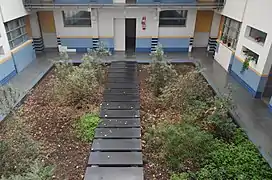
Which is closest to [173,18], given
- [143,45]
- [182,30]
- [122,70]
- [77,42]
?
[182,30]

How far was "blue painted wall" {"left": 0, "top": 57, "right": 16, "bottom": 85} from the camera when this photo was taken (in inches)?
316

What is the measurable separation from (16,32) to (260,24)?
952 centimetres

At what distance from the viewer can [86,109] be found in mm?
6758

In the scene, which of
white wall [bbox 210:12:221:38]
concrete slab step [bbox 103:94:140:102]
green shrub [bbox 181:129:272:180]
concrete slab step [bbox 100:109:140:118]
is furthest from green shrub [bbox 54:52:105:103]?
white wall [bbox 210:12:221:38]

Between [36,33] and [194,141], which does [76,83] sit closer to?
[194,141]

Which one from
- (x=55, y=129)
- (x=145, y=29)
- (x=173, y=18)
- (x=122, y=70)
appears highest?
(x=173, y=18)

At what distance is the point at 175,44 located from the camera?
38.0ft

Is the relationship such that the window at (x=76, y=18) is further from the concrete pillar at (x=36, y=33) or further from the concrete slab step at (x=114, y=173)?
the concrete slab step at (x=114, y=173)

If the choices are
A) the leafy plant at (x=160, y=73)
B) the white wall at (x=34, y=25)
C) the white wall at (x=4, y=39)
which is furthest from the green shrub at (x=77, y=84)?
the white wall at (x=34, y=25)

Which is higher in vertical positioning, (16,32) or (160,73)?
(16,32)

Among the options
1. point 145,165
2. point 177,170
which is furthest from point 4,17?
point 177,170

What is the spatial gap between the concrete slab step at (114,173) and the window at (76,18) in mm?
8430

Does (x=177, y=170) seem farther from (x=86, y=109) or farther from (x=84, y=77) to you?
(x=84, y=77)

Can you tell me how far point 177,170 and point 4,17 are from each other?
800 cm
